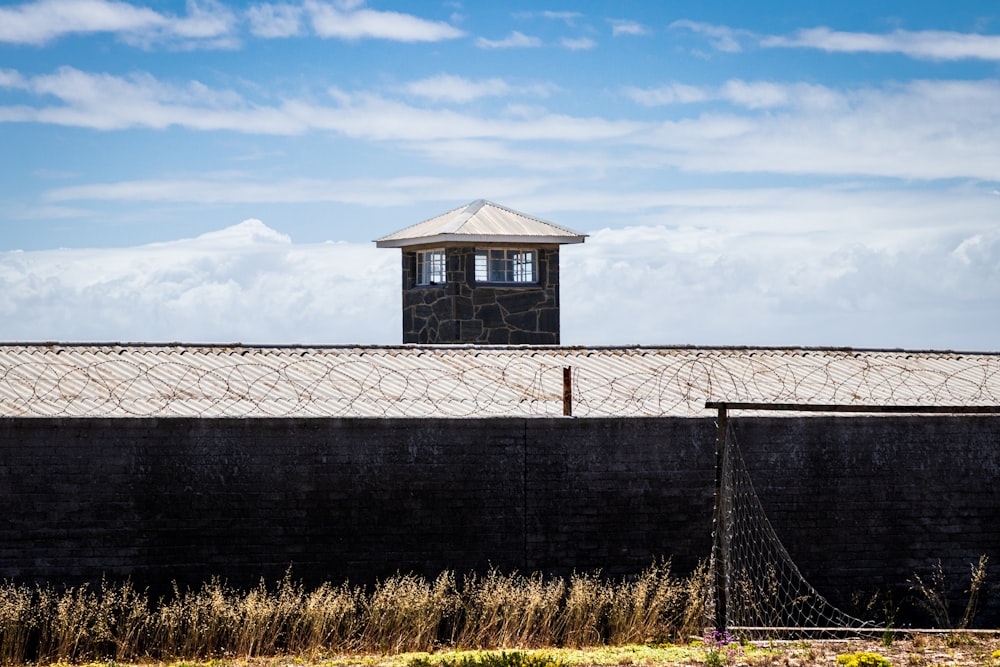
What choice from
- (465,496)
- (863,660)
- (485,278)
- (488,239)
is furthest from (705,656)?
(485,278)

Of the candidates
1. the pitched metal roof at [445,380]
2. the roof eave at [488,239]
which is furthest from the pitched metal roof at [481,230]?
the pitched metal roof at [445,380]

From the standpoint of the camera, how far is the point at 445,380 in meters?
16.0

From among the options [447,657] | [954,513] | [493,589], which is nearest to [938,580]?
[954,513]

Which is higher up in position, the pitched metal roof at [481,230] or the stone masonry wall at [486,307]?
the pitched metal roof at [481,230]

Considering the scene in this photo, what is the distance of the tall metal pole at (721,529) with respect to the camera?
12477mm

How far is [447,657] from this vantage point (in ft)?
39.5

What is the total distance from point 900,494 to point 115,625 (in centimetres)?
901

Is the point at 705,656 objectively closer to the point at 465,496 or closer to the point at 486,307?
the point at 465,496

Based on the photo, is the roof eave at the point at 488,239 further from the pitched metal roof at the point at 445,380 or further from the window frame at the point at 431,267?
the pitched metal roof at the point at 445,380

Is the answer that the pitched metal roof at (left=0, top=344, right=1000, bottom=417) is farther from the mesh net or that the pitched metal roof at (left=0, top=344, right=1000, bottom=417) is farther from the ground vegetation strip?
the ground vegetation strip

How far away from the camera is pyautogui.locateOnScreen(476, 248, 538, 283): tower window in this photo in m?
24.1

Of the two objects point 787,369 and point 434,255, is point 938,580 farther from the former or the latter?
point 434,255

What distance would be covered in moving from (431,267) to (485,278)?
1.18 meters

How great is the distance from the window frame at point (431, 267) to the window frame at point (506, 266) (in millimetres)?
647
